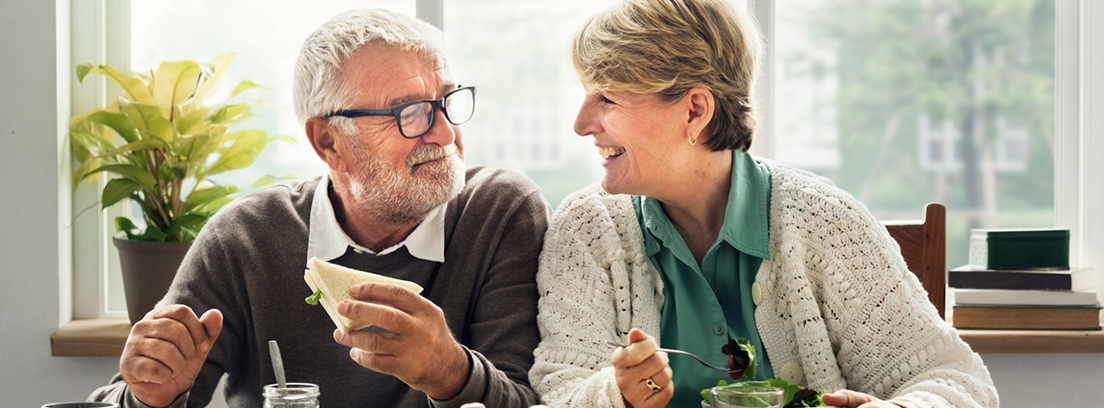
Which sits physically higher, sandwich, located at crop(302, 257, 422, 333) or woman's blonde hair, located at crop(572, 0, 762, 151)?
woman's blonde hair, located at crop(572, 0, 762, 151)

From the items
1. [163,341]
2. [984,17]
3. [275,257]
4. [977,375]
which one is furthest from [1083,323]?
[163,341]

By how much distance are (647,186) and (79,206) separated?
5.40 feet

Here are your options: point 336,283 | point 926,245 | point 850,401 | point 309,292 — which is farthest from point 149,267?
point 926,245

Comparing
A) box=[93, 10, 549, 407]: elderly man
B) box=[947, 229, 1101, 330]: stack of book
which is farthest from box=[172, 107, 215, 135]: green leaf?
box=[947, 229, 1101, 330]: stack of book

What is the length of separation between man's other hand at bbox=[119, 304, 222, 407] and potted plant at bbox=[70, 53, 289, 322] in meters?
0.92

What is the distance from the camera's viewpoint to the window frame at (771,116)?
227 cm

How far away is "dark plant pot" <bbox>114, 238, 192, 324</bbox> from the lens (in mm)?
2109

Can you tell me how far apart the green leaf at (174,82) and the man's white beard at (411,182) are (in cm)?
81

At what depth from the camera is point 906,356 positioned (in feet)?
4.51

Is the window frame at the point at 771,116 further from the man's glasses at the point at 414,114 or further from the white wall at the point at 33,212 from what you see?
the man's glasses at the point at 414,114

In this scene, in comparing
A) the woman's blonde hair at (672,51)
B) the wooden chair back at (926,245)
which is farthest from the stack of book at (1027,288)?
the woman's blonde hair at (672,51)

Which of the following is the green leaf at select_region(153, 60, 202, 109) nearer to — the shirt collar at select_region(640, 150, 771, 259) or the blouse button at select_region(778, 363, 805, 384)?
the shirt collar at select_region(640, 150, 771, 259)

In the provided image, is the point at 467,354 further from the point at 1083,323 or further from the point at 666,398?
the point at 1083,323

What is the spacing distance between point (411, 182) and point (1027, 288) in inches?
67.7
